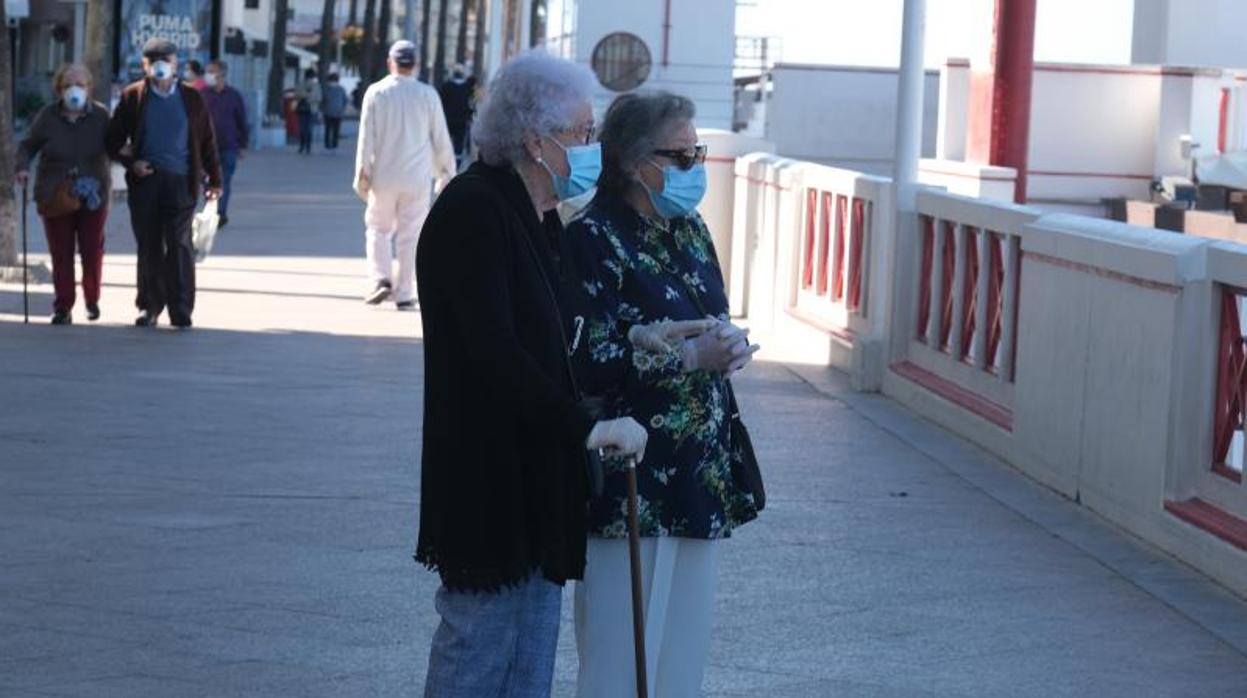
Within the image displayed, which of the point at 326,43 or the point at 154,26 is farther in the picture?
the point at 326,43

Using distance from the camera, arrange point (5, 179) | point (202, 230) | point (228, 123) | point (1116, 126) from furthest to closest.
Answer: point (1116, 126), point (228, 123), point (5, 179), point (202, 230)

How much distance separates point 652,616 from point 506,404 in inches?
34.5

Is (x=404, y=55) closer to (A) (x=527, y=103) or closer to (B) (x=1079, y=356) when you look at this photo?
(B) (x=1079, y=356)

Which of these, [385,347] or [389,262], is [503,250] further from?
[389,262]

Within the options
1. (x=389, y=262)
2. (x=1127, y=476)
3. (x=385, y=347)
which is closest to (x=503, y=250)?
(x=1127, y=476)

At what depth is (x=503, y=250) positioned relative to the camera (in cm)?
471

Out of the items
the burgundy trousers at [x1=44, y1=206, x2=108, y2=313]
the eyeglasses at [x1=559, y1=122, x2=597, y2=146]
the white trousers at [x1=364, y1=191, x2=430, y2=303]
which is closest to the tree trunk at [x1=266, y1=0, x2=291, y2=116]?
the white trousers at [x1=364, y1=191, x2=430, y2=303]

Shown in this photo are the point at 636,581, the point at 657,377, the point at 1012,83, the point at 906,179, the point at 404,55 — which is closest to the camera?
the point at 636,581

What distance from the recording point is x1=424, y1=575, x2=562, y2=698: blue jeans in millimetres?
4883

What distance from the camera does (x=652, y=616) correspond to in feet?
17.7

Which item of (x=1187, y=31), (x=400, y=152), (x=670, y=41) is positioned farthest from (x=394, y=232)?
(x=1187, y=31)

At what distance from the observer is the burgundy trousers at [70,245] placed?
15.4m

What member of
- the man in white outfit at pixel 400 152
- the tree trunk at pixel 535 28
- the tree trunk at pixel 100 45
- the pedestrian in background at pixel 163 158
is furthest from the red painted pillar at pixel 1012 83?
the tree trunk at pixel 535 28

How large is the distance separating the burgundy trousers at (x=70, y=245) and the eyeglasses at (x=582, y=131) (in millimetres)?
10897
